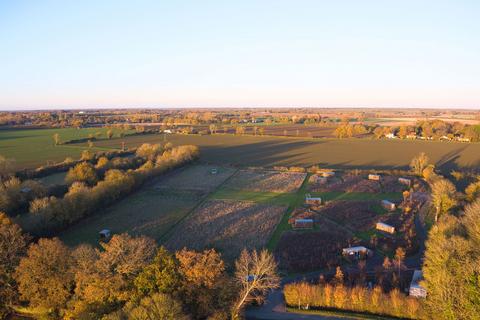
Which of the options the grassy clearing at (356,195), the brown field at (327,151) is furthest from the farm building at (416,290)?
the brown field at (327,151)

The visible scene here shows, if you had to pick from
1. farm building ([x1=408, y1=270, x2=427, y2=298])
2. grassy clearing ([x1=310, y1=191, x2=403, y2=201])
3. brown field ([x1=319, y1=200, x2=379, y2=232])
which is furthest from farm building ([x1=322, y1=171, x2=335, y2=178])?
farm building ([x1=408, y1=270, x2=427, y2=298])

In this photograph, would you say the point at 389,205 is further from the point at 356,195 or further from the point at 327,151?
the point at 327,151

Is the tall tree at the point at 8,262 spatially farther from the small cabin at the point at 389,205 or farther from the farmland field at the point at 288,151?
the farmland field at the point at 288,151

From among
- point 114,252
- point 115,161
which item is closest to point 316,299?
point 114,252

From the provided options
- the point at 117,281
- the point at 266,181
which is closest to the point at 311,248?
the point at 117,281

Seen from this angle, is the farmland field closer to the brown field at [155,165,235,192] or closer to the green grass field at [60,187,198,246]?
the brown field at [155,165,235,192]

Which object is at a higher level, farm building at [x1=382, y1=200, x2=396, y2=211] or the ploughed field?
farm building at [x1=382, y1=200, x2=396, y2=211]

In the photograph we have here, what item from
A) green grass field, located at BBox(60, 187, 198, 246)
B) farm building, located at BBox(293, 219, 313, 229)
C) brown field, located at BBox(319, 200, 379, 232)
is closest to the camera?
green grass field, located at BBox(60, 187, 198, 246)
